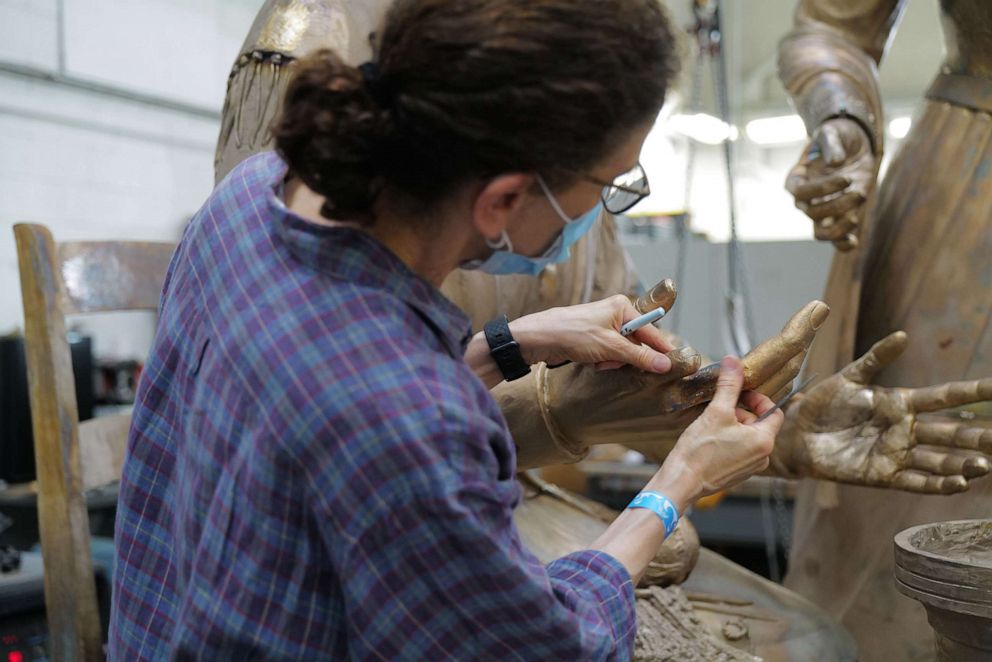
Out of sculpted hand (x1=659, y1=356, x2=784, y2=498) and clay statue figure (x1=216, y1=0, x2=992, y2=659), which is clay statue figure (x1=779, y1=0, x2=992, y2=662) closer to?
clay statue figure (x1=216, y1=0, x2=992, y2=659)

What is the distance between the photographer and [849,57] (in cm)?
180

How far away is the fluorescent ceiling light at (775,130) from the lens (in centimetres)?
836

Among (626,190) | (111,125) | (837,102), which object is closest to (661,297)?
(626,190)

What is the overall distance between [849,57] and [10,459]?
269cm

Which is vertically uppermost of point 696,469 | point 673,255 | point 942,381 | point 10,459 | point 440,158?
point 440,158

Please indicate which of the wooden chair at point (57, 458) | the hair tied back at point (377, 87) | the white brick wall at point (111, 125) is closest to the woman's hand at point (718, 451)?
the hair tied back at point (377, 87)

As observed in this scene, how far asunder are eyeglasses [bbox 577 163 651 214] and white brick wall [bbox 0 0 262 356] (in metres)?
3.57

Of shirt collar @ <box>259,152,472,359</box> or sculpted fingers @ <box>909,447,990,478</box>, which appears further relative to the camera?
sculpted fingers @ <box>909,447,990,478</box>

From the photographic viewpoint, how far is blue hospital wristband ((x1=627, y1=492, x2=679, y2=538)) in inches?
36.4

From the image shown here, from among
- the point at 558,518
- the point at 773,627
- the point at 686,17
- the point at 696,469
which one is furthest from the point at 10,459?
the point at 686,17

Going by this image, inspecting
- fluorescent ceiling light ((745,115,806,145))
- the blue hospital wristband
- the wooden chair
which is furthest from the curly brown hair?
fluorescent ceiling light ((745,115,806,145))

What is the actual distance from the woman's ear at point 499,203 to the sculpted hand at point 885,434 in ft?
2.11

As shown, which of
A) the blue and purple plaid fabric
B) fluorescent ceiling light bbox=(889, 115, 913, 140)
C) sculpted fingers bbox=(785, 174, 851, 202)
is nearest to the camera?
the blue and purple plaid fabric

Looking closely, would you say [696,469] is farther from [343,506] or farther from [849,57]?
[849,57]
